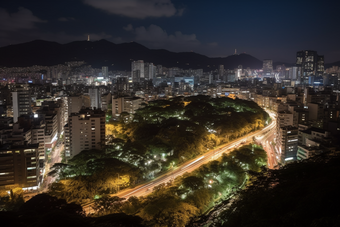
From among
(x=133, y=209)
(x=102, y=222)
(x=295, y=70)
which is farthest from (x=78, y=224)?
(x=295, y=70)

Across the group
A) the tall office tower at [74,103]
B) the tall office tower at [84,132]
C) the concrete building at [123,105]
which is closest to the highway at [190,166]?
the tall office tower at [84,132]

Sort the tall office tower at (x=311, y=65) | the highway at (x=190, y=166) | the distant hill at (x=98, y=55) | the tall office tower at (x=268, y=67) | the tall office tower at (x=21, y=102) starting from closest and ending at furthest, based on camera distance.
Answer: the highway at (x=190, y=166) → the tall office tower at (x=21, y=102) → the tall office tower at (x=311, y=65) → the distant hill at (x=98, y=55) → the tall office tower at (x=268, y=67)

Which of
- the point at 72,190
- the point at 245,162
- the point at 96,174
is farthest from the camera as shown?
the point at 245,162

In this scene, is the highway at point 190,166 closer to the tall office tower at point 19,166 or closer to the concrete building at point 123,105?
the tall office tower at point 19,166

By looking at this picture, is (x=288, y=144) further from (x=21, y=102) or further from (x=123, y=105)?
(x=21, y=102)

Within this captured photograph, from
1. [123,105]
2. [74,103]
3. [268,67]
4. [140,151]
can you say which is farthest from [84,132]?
[268,67]

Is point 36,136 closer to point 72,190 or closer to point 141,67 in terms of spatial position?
point 72,190
